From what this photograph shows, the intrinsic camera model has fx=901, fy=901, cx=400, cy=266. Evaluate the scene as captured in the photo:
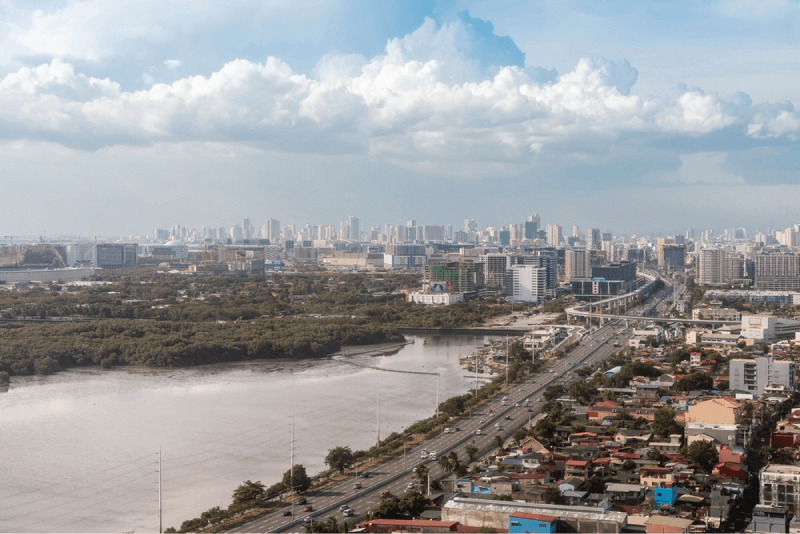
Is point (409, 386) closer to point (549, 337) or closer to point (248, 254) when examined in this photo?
point (549, 337)

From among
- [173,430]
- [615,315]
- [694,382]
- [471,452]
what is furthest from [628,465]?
[615,315]

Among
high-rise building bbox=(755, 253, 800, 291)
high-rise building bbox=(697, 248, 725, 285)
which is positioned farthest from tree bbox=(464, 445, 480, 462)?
high-rise building bbox=(697, 248, 725, 285)

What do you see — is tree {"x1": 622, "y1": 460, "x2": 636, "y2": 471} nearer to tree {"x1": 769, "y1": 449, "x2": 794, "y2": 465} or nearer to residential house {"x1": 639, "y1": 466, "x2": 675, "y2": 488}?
residential house {"x1": 639, "y1": 466, "x2": 675, "y2": 488}

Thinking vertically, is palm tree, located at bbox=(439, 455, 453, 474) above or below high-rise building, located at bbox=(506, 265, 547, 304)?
below

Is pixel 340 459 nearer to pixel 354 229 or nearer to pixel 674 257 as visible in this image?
pixel 674 257

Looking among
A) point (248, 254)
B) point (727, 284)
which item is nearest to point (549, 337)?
point (727, 284)

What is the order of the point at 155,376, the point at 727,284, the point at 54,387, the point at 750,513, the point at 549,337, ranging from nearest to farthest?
the point at 750,513 < the point at 54,387 < the point at 155,376 < the point at 549,337 < the point at 727,284
